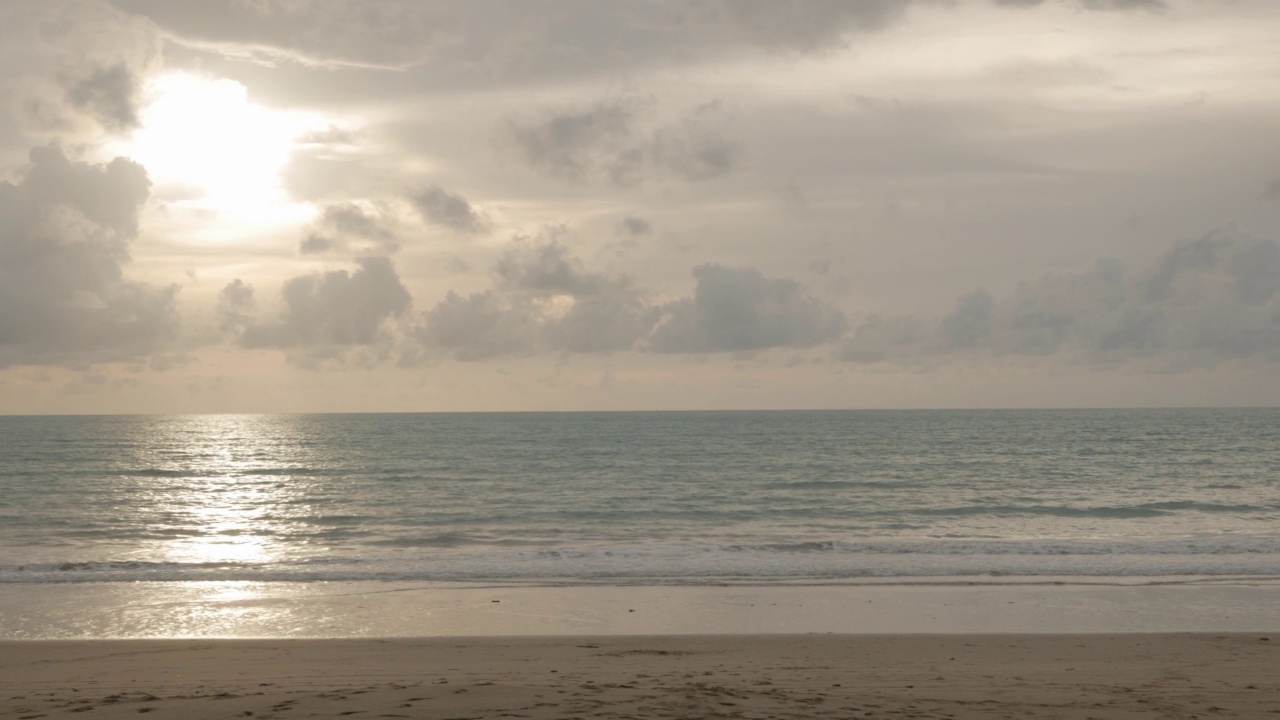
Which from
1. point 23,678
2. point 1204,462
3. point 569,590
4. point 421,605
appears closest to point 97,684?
point 23,678

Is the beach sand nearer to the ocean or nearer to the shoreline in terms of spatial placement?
the shoreline

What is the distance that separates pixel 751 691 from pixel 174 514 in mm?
32872

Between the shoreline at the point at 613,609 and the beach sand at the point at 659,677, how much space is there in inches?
40.1

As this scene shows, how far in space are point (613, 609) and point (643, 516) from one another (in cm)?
1859

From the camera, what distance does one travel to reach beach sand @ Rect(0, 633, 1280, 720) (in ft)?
34.5

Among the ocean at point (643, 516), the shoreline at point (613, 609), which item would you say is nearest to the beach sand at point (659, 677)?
the shoreline at point (613, 609)

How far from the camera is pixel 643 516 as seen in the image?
1444 inches

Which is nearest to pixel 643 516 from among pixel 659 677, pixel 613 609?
pixel 613 609

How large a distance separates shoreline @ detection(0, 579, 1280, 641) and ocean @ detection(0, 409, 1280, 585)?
1.42 metres

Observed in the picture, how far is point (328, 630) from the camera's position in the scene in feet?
52.6

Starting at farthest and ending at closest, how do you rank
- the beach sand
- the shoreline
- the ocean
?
the ocean < the shoreline < the beach sand

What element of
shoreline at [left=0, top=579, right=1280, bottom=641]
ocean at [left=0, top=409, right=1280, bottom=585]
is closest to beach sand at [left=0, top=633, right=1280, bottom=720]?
shoreline at [left=0, top=579, right=1280, bottom=641]

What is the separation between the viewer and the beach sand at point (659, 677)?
10516mm

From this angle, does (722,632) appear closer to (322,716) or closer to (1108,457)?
(322,716)
